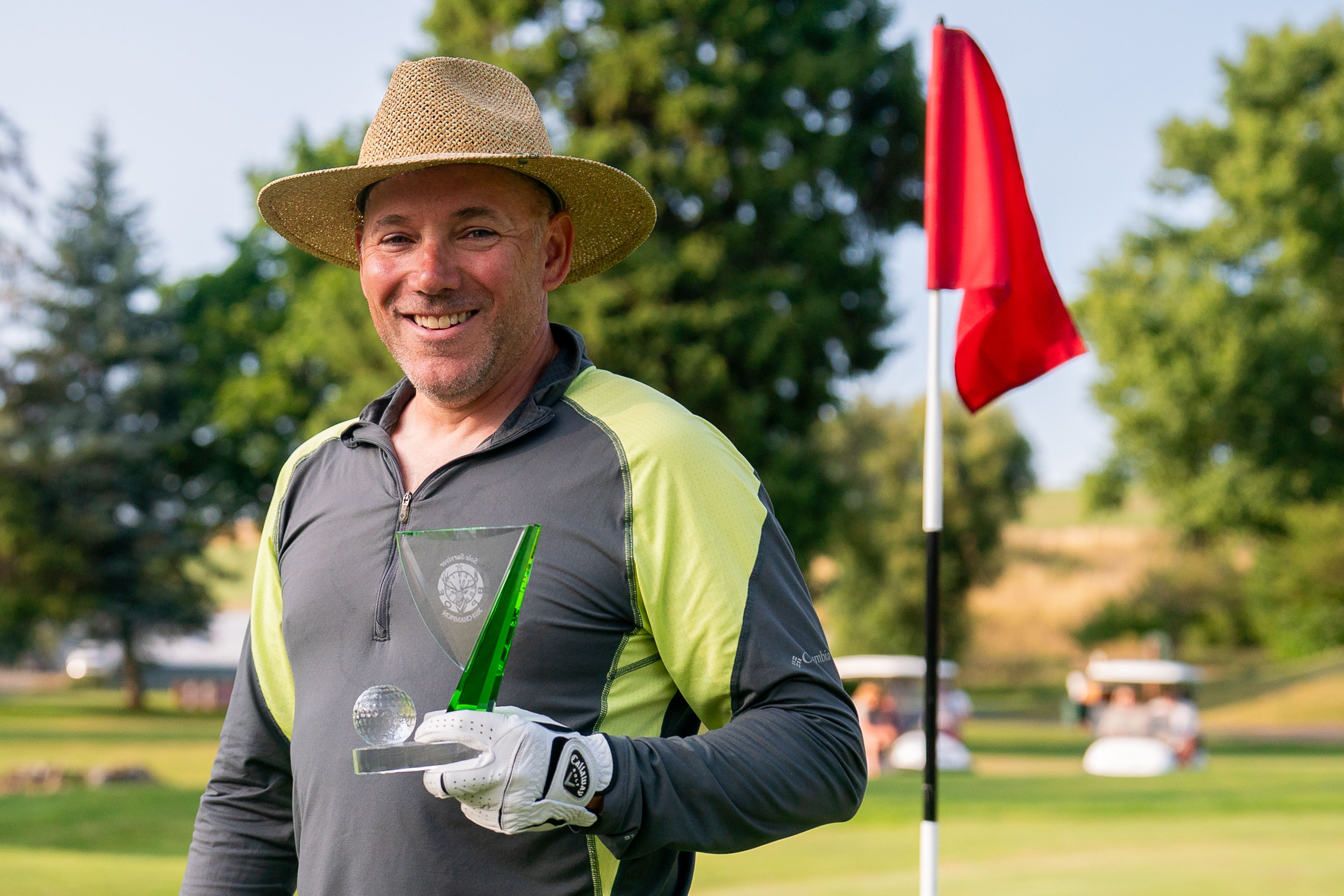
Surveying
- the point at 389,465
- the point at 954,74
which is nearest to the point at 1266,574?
the point at 954,74

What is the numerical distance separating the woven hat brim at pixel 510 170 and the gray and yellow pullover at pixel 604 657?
353mm

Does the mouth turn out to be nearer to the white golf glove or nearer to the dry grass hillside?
the white golf glove

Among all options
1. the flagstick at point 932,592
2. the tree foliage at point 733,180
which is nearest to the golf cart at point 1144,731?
the tree foliage at point 733,180

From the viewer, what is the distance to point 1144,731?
2388 centimetres

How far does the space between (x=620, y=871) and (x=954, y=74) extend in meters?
4.17

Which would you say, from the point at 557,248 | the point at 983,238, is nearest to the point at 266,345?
the point at 983,238

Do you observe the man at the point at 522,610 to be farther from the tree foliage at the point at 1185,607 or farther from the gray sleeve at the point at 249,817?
the tree foliage at the point at 1185,607

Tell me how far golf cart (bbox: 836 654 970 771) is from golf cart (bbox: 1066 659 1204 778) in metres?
2.15

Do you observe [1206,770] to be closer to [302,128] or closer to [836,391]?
[836,391]

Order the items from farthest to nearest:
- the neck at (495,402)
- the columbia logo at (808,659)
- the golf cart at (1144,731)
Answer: the golf cart at (1144,731) → the neck at (495,402) → the columbia logo at (808,659)

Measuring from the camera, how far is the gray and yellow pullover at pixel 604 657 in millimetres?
1942

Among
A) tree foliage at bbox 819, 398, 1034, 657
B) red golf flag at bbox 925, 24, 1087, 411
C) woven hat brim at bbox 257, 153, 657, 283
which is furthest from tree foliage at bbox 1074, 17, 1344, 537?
woven hat brim at bbox 257, 153, 657, 283

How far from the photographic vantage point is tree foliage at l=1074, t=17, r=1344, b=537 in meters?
37.1

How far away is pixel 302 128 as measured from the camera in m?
36.1
